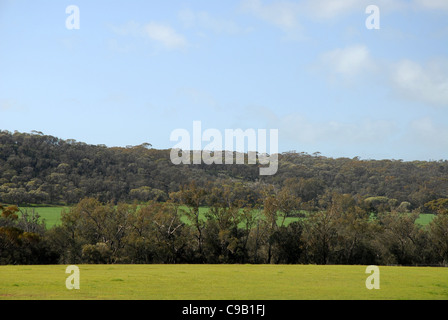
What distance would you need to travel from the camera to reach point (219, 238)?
4972 centimetres

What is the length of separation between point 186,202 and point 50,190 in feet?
141

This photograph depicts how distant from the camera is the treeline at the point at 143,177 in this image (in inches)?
3374

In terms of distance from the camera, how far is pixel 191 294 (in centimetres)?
2084

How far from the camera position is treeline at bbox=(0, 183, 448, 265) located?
158ft

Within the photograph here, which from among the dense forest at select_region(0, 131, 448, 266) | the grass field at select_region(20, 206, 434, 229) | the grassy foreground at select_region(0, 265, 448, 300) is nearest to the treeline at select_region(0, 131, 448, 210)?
the grass field at select_region(20, 206, 434, 229)

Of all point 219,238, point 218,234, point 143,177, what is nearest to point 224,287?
point 219,238

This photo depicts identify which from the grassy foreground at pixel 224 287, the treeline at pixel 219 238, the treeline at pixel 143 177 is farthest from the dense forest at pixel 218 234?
the grassy foreground at pixel 224 287

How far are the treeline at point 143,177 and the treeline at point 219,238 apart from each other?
18.8 metres

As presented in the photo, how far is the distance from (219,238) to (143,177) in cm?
5046

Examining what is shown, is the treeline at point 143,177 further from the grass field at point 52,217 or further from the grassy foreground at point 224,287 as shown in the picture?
the grassy foreground at point 224,287

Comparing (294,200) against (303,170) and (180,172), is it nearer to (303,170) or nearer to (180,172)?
(180,172)

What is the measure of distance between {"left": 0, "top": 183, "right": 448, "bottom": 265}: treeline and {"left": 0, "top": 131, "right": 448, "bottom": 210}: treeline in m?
18.8

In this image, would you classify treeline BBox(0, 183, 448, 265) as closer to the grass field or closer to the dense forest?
the dense forest
